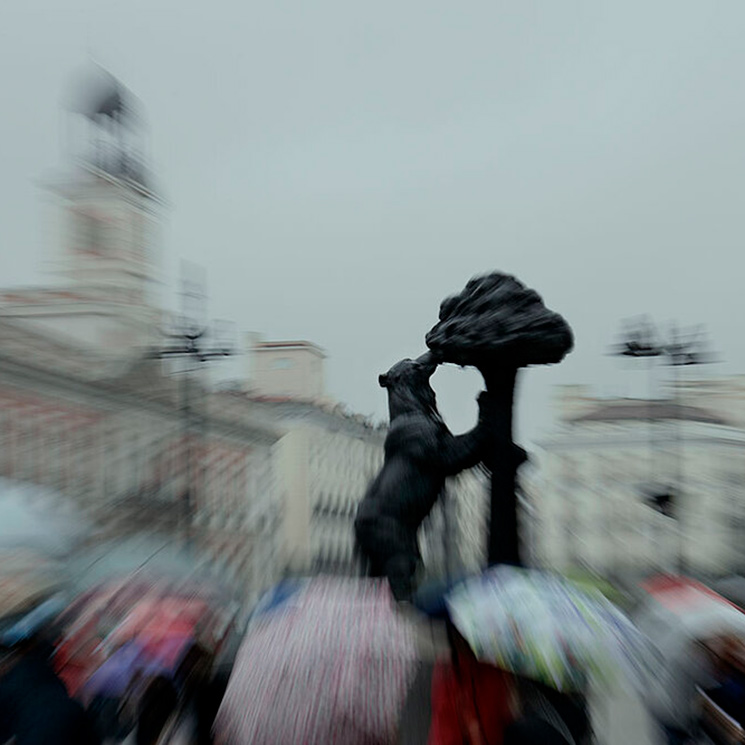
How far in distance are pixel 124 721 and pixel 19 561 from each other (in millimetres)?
477

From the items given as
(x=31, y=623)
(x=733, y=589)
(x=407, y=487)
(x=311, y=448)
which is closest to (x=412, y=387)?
(x=407, y=487)

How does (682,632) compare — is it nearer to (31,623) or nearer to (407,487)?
(407,487)

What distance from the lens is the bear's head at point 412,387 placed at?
3693 mm

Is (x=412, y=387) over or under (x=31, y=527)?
over

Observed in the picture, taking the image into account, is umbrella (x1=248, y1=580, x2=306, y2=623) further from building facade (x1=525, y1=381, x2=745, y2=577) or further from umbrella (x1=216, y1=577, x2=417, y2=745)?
building facade (x1=525, y1=381, x2=745, y2=577)

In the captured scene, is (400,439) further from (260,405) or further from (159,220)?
(159,220)

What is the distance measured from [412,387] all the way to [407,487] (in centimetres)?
52

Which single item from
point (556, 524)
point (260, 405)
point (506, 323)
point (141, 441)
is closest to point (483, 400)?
point (506, 323)

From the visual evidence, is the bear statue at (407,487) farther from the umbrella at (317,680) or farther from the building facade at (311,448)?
the building facade at (311,448)

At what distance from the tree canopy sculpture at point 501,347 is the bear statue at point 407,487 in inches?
3.0

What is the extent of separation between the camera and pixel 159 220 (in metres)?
20.1

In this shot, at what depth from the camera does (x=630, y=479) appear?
81.0ft

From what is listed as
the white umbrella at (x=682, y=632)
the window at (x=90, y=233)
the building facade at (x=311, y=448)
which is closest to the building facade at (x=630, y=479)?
the building facade at (x=311, y=448)

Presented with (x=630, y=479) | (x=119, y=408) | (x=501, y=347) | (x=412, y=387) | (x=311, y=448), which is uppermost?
(x=501, y=347)
